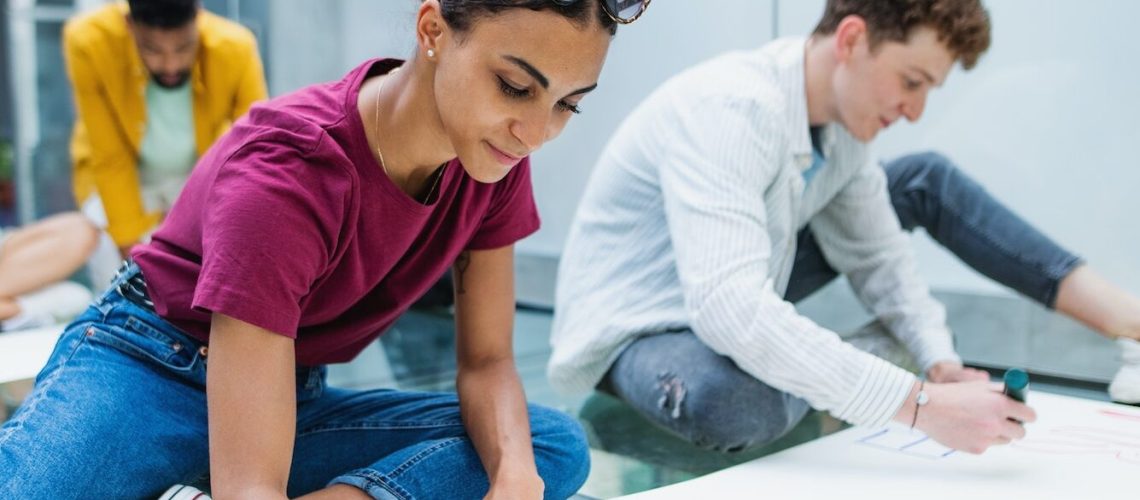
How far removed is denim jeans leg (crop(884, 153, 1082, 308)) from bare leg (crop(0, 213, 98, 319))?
1943 millimetres

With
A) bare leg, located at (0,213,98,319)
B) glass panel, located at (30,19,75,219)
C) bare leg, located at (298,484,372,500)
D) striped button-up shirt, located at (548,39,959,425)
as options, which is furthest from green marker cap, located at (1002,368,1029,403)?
glass panel, located at (30,19,75,219)

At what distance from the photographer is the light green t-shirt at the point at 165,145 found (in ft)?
9.21

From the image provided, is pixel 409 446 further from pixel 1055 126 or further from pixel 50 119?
pixel 50 119

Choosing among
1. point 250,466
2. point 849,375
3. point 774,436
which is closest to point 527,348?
point 774,436

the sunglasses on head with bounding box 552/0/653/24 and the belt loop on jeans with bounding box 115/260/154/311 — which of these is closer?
the sunglasses on head with bounding box 552/0/653/24

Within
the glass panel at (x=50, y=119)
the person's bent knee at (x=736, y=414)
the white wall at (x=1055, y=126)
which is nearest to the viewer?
the person's bent knee at (x=736, y=414)

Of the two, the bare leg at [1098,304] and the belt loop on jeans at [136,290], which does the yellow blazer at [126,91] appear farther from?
the bare leg at [1098,304]

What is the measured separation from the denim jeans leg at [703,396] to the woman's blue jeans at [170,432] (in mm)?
302

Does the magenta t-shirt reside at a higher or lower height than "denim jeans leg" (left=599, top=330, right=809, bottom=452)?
higher

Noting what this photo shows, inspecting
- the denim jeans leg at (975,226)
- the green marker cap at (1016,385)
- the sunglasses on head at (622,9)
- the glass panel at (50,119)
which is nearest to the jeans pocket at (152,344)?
the sunglasses on head at (622,9)

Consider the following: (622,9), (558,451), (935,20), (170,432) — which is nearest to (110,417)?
(170,432)

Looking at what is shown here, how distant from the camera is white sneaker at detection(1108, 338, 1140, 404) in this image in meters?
1.77

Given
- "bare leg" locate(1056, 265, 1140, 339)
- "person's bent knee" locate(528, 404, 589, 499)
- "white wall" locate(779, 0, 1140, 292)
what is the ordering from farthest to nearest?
"white wall" locate(779, 0, 1140, 292) < "bare leg" locate(1056, 265, 1140, 339) < "person's bent knee" locate(528, 404, 589, 499)

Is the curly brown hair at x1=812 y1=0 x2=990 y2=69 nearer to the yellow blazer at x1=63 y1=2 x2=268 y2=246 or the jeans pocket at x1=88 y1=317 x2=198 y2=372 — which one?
the jeans pocket at x1=88 y1=317 x2=198 y2=372
